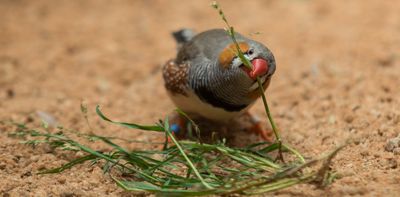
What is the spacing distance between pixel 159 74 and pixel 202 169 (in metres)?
2.78

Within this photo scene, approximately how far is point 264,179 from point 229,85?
972mm

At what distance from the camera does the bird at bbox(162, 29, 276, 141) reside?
3602 mm

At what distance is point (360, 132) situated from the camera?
4.01 m

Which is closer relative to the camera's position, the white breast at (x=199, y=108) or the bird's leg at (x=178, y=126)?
the white breast at (x=199, y=108)

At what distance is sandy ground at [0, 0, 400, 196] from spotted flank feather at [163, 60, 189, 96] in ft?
1.57

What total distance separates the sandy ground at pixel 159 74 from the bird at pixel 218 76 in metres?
0.49

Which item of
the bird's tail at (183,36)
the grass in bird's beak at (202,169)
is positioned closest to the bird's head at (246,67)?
the grass in bird's beak at (202,169)

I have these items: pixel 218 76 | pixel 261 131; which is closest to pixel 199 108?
pixel 218 76

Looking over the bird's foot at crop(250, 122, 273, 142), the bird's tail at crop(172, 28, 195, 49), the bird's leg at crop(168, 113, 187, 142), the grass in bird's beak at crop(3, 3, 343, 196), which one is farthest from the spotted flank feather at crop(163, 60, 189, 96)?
the bird's foot at crop(250, 122, 273, 142)

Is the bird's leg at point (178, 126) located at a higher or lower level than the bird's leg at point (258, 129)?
higher

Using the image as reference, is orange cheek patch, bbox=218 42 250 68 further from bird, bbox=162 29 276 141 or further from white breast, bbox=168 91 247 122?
white breast, bbox=168 91 247 122

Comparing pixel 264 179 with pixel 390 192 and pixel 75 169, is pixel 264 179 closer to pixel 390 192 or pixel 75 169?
pixel 390 192

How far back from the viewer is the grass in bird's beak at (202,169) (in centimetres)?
293

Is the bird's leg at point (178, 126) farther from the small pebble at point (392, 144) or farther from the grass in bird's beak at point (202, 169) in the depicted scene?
the small pebble at point (392, 144)
